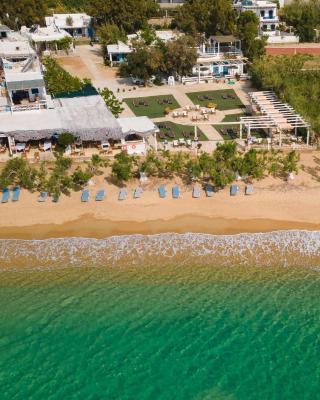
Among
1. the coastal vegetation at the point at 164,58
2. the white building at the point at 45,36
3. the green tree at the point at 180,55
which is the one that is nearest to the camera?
the coastal vegetation at the point at 164,58

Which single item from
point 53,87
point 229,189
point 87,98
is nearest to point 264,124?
point 229,189

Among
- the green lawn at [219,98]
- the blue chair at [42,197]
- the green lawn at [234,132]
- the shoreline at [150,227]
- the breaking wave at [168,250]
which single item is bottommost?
the breaking wave at [168,250]

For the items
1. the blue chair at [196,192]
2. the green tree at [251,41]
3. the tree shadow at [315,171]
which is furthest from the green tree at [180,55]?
the blue chair at [196,192]

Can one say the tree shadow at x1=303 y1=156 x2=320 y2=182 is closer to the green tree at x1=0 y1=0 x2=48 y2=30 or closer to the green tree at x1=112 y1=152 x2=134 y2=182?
the green tree at x1=112 y1=152 x2=134 y2=182

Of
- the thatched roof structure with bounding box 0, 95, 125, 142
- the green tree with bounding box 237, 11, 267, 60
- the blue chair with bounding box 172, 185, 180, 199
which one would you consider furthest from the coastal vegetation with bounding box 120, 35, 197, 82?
the blue chair with bounding box 172, 185, 180, 199

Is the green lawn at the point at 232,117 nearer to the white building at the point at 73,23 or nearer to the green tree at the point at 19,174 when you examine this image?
the green tree at the point at 19,174

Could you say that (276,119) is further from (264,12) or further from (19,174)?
(264,12)

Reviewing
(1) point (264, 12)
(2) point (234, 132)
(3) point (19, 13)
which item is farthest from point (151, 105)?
(1) point (264, 12)
